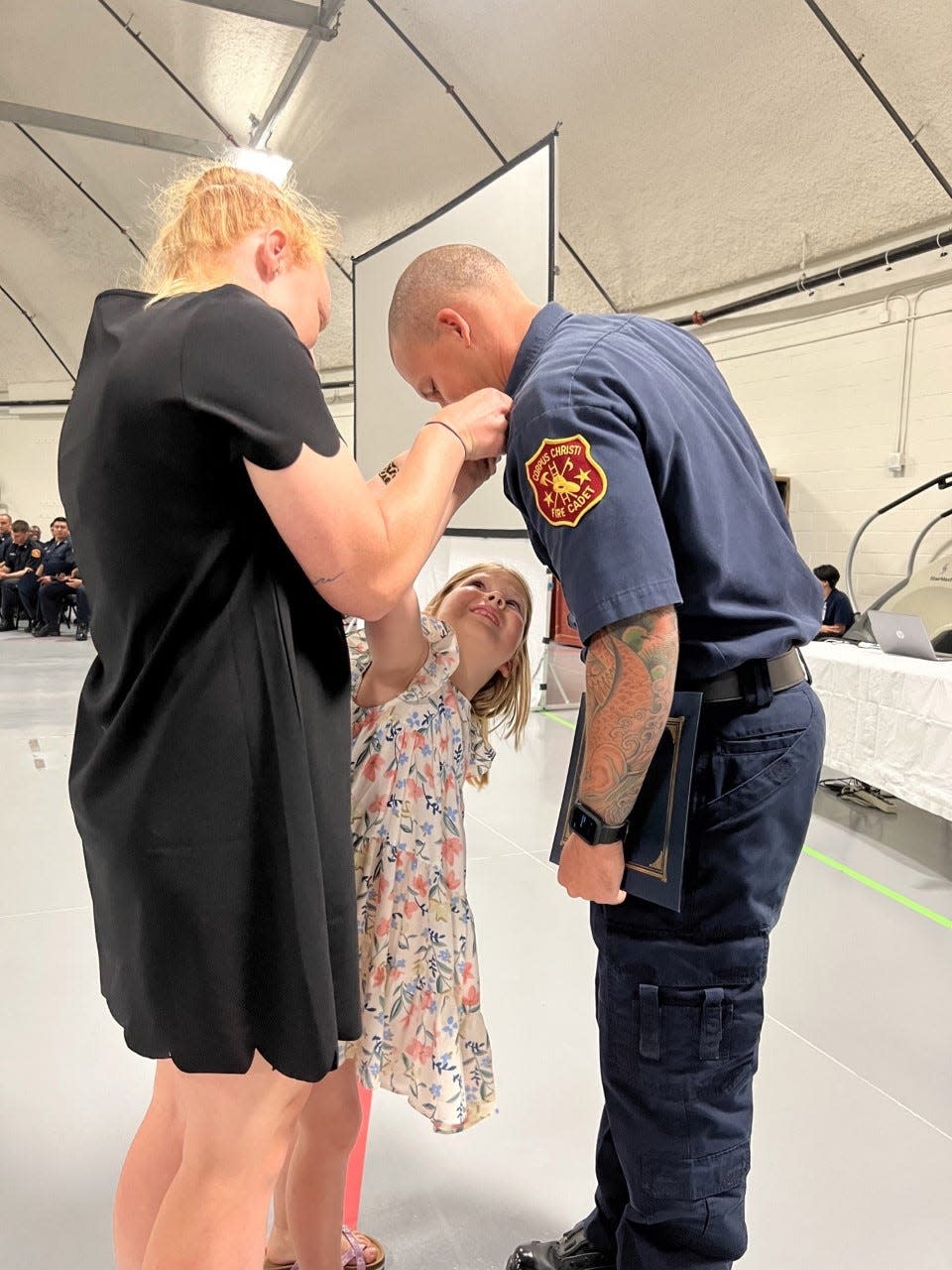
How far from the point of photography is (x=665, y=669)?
39.1 inches

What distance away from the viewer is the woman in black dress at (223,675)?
74 cm

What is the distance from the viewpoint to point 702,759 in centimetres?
108

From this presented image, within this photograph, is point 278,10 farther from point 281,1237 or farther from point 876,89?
point 281,1237

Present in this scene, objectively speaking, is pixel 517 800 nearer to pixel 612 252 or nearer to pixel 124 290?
pixel 124 290

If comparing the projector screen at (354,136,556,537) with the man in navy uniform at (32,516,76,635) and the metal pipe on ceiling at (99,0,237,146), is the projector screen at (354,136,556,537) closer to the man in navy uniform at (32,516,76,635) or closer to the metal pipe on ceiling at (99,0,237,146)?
the metal pipe on ceiling at (99,0,237,146)

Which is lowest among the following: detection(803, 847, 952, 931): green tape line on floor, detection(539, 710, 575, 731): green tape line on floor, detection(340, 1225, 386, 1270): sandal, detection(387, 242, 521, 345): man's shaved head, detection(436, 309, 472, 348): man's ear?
detection(340, 1225, 386, 1270): sandal

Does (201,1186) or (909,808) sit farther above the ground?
(201,1186)


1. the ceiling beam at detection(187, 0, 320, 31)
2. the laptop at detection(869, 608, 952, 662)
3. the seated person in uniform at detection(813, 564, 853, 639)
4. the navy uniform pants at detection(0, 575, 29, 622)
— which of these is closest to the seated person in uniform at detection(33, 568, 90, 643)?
the navy uniform pants at detection(0, 575, 29, 622)

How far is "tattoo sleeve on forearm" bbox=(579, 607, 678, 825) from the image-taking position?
0.98 metres

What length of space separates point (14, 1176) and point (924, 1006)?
6.86 ft

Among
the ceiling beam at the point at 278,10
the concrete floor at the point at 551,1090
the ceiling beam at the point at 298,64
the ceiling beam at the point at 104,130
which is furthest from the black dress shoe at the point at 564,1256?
the ceiling beam at the point at 104,130

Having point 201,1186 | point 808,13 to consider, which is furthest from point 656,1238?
point 808,13

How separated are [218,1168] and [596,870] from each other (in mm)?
513

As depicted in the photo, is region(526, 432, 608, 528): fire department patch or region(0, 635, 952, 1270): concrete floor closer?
region(526, 432, 608, 528): fire department patch
